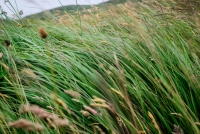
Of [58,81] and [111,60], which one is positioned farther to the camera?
[111,60]

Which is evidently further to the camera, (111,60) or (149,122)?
(111,60)

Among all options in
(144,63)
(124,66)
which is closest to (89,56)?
(124,66)

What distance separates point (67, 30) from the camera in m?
2.47

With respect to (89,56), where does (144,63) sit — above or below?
below

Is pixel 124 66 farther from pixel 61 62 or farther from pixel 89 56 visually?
pixel 61 62

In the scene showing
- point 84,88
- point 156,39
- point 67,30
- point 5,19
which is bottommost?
point 84,88

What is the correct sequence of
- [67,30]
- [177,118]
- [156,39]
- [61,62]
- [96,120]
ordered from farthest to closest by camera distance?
[67,30] < [156,39] < [61,62] < [177,118] < [96,120]

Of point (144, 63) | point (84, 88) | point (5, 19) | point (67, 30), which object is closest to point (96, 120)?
point (84, 88)

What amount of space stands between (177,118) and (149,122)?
22cm

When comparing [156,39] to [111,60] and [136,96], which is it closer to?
[111,60]

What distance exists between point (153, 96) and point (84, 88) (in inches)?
20.4

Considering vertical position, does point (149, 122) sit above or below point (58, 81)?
below

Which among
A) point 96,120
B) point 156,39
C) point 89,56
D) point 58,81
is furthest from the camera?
point 156,39

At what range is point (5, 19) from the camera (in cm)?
231
